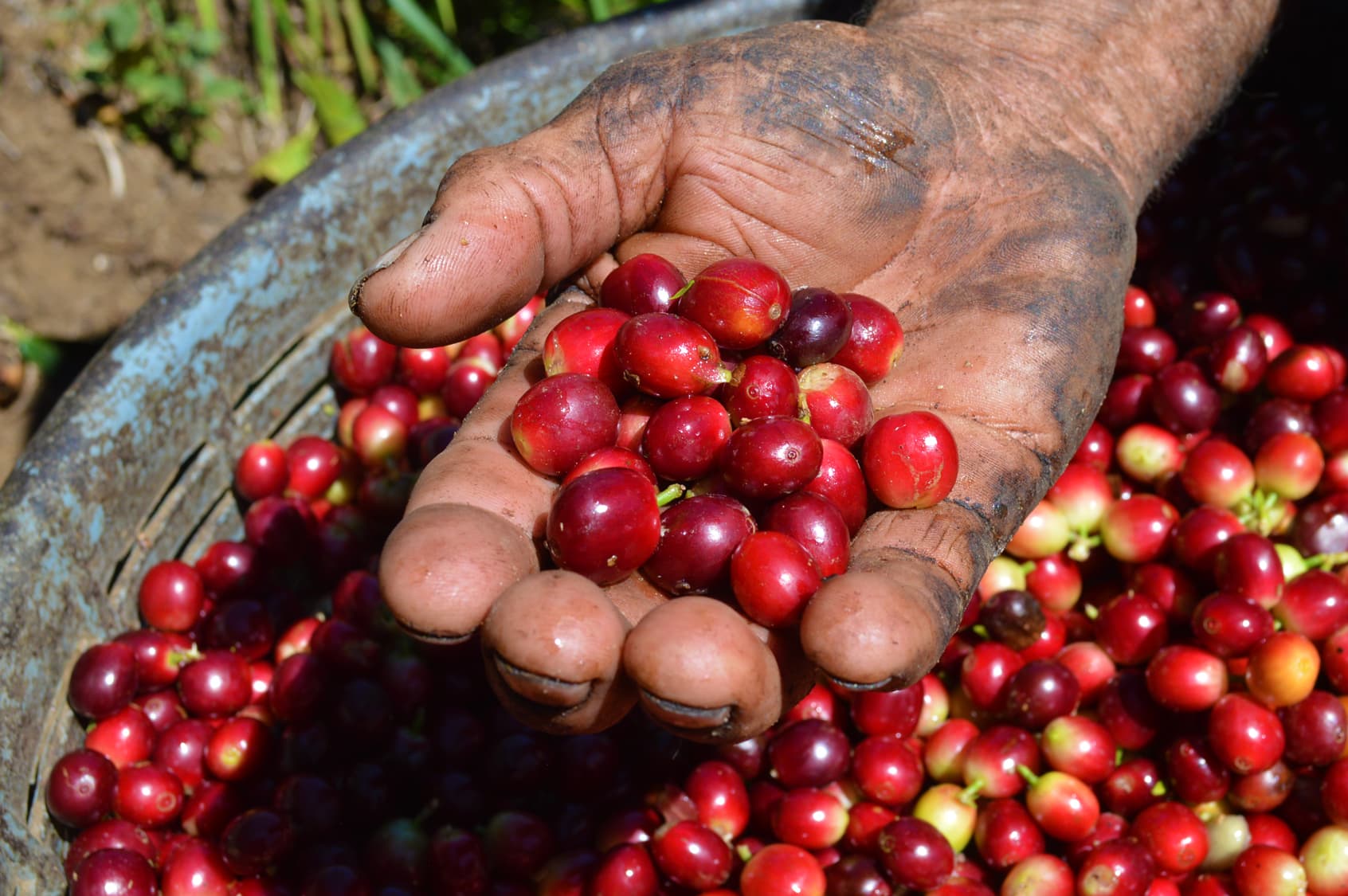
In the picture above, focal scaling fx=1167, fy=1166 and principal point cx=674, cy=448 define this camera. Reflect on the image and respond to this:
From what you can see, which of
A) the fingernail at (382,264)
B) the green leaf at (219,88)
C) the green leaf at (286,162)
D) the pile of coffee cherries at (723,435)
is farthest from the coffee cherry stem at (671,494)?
the green leaf at (219,88)

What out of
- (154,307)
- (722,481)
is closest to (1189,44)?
(722,481)

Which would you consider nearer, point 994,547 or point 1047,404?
point 994,547

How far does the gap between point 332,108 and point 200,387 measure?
130 inches

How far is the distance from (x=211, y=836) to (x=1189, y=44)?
4.50 m

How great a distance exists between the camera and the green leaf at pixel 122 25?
6367 millimetres

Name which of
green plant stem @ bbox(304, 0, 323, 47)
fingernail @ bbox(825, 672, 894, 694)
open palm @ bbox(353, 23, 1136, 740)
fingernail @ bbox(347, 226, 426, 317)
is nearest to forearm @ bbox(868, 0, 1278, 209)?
open palm @ bbox(353, 23, 1136, 740)

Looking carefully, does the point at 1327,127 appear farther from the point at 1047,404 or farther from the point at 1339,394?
the point at 1047,404

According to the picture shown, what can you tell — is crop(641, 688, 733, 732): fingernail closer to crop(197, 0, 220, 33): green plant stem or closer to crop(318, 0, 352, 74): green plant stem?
crop(197, 0, 220, 33): green plant stem

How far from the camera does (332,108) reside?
6664mm

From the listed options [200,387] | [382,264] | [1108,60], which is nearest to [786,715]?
[382,264]

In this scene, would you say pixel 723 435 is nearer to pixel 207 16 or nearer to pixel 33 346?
pixel 33 346

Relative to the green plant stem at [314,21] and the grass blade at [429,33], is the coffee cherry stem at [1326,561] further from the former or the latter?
the green plant stem at [314,21]

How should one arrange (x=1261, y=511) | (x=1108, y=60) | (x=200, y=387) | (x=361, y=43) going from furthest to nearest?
(x=361, y=43), (x=1108, y=60), (x=1261, y=511), (x=200, y=387)

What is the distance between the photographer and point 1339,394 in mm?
4250
